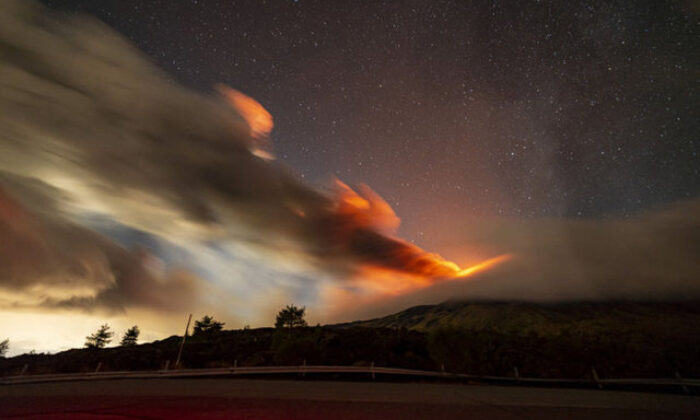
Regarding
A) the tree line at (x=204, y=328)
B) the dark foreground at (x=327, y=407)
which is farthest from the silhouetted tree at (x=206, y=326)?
the dark foreground at (x=327, y=407)

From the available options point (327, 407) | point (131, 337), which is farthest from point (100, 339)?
point (327, 407)

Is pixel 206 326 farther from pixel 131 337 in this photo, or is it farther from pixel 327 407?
pixel 327 407

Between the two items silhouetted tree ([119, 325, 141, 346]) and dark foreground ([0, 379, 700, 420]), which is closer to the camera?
dark foreground ([0, 379, 700, 420])

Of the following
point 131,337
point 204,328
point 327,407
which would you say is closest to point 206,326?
point 204,328

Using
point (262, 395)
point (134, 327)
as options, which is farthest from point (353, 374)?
point (134, 327)

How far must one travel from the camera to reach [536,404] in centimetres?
983

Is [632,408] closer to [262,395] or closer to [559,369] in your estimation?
[262,395]

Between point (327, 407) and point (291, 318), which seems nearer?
point (327, 407)

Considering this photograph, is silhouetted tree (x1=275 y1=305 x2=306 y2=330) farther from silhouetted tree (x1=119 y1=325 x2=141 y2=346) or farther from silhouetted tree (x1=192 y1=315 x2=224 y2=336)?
silhouetted tree (x1=119 y1=325 x2=141 y2=346)

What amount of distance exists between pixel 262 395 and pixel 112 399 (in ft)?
15.2

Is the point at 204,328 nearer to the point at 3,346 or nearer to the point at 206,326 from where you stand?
the point at 206,326

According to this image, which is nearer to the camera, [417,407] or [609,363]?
[417,407]

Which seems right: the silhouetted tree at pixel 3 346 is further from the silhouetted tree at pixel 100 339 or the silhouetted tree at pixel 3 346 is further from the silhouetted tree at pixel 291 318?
the silhouetted tree at pixel 291 318

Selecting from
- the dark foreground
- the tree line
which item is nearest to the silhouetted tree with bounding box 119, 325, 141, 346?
the tree line
